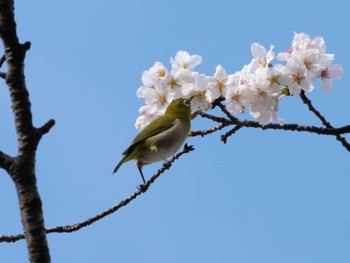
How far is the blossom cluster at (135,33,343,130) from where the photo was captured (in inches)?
216

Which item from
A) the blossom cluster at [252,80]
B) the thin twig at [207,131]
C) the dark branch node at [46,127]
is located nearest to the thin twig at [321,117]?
the blossom cluster at [252,80]

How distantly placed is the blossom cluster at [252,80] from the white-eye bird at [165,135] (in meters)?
0.57

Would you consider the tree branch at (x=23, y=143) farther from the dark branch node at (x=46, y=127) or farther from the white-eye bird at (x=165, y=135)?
the white-eye bird at (x=165, y=135)

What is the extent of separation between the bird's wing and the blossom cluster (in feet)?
1.56

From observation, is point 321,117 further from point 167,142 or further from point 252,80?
point 167,142

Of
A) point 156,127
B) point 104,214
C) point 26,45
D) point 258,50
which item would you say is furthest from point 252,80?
point 26,45

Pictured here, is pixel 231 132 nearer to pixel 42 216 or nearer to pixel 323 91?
pixel 323 91

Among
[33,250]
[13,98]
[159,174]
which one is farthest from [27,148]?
[159,174]

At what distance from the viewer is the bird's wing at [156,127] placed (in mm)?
6671

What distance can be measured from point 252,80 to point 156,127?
140 centimetres

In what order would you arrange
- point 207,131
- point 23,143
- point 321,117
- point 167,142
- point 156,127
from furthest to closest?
point 167,142 → point 156,127 → point 207,131 → point 321,117 → point 23,143

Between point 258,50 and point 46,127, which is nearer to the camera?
point 46,127

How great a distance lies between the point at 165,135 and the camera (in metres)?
6.77

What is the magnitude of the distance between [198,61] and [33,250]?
3873 mm
